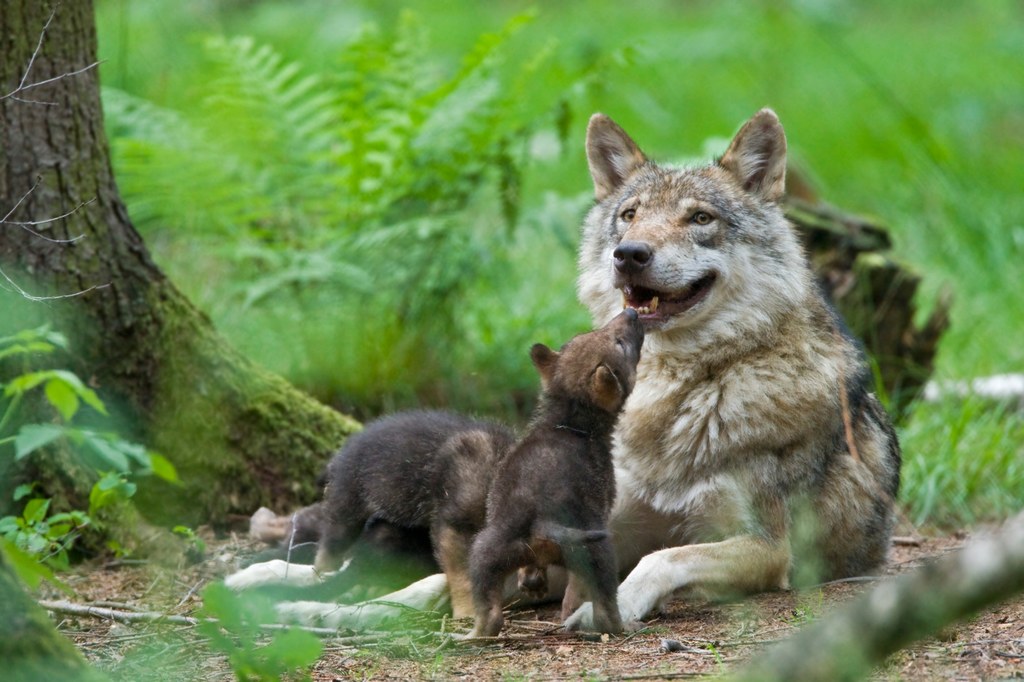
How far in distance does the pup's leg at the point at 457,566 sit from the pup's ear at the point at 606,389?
0.81 meters

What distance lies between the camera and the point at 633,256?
5.12 metres

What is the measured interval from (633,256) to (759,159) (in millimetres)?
1054

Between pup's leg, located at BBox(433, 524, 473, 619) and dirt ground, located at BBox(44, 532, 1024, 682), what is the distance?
0.13 meters

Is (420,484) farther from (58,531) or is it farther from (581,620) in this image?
(58,531)

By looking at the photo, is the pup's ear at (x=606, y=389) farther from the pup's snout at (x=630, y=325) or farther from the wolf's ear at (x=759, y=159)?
the wolf's ear at (x=759, y=159)

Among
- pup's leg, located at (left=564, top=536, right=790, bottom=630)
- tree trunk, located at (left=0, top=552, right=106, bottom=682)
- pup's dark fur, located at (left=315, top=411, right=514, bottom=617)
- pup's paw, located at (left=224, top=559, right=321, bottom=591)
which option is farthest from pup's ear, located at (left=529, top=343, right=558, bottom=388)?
tree trunk, located at (left=0, top=552, right=106, bottom=682)

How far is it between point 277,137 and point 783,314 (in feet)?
14.0

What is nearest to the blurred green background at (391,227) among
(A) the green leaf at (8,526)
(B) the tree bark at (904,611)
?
(A) the green leaf at (8,526)

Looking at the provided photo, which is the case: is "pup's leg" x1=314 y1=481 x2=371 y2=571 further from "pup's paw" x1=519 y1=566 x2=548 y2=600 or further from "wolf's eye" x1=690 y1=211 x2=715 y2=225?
"wolf's eye" x1=690 y1=211 x2=715 y2=225

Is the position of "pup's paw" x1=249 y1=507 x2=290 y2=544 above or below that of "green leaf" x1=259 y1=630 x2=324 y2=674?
below

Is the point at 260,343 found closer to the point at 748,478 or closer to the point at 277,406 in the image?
the point at 277,406

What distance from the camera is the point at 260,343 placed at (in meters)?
7.33

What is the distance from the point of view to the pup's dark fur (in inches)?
189

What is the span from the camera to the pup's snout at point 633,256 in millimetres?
5109
